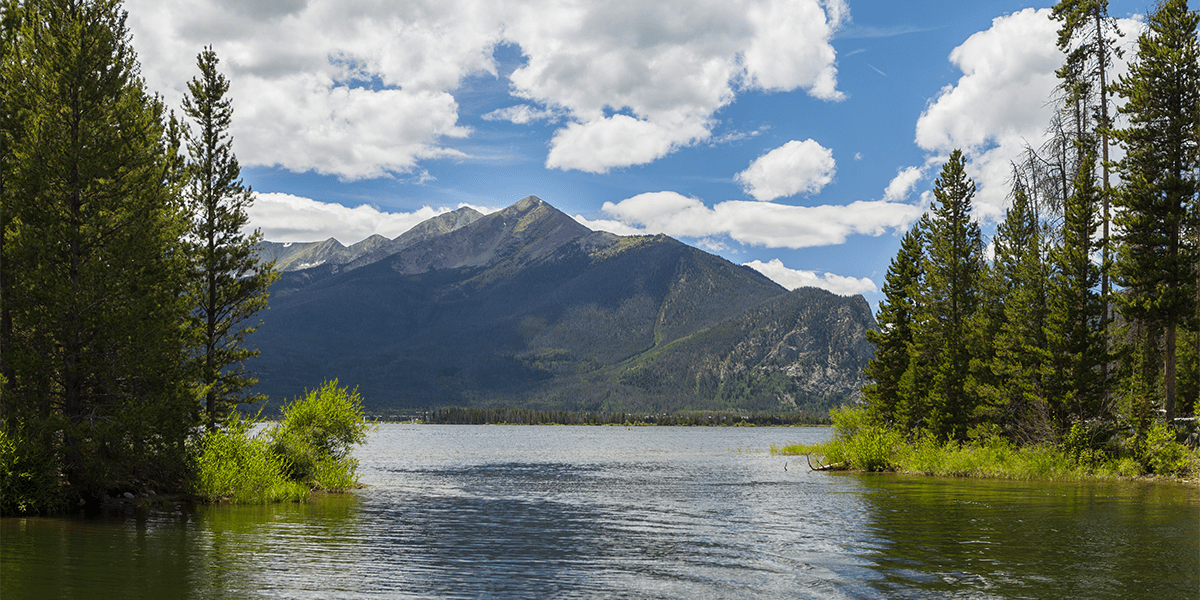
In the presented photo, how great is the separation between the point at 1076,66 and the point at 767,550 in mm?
47070

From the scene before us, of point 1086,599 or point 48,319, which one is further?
point 48,319

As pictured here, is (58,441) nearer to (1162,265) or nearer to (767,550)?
(767,550)

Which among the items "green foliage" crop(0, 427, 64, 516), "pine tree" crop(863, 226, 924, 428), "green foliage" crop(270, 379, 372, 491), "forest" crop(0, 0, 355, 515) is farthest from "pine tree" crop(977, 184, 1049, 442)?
"green foliage" crop(0, 427, 64, 516)

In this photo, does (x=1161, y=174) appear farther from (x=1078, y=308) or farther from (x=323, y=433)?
(x=323, y=433)

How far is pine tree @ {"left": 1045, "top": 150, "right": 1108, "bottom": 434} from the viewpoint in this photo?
50094 millimetres

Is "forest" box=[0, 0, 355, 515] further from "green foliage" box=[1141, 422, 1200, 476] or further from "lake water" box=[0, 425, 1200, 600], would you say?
"green foliage" box=[1141, 422, 1200, 476]

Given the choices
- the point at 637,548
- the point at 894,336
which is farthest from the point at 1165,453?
the point at 637,548

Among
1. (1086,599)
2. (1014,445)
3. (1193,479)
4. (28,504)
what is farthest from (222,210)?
(1193,479)

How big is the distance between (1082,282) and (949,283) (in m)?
16.2

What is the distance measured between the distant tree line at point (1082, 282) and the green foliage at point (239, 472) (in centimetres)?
4385

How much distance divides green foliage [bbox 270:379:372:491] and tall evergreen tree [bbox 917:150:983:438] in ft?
141

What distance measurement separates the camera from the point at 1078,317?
166 ft

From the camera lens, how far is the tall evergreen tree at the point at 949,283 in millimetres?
64125

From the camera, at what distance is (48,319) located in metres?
30.7
